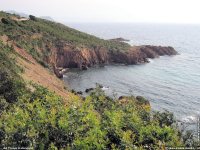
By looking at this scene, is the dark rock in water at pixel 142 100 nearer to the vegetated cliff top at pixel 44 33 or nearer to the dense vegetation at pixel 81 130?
the vegetated cliff top at pixel 44 33

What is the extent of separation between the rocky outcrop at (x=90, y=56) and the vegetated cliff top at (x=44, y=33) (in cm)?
283

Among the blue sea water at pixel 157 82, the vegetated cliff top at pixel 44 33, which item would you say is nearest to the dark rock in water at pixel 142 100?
the blue sea water at pixel 157 82

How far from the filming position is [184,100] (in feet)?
209

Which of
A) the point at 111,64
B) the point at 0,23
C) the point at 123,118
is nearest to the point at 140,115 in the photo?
the point at 123,118

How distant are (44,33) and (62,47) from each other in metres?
6.69

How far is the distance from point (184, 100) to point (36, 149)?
156ft

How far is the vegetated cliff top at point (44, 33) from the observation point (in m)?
82.9

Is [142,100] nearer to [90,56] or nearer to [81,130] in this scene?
[81,130]

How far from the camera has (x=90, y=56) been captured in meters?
100

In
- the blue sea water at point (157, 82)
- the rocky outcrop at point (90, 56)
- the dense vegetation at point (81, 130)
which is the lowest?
the blue sea water at point (157, 82)

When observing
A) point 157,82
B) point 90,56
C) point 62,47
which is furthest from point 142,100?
point 90,56

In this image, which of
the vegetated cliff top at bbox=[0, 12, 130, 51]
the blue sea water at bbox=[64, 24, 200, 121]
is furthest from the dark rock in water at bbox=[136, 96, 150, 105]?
the vegetated cliff top at bbox=[0, 12, 130, 51]

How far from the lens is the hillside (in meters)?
80.8

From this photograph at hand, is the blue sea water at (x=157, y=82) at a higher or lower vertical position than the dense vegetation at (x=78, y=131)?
lower
